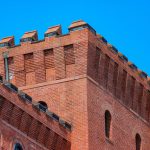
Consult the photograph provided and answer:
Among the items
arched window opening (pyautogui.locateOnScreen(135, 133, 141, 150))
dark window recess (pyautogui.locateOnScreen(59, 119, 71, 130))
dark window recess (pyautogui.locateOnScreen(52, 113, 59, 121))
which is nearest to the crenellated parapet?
arched window opening (pyautogui.locateOnScreen(135, 133, 141, 150))

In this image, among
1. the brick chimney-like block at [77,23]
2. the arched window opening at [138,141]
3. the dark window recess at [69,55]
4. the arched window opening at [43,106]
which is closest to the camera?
the arched window opening at [43,106]

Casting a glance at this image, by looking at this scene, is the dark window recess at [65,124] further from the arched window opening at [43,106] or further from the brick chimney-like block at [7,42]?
the brick chimney-like block at [7,42]

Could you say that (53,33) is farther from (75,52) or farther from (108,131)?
(108,131)

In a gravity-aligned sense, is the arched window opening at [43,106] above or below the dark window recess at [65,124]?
above

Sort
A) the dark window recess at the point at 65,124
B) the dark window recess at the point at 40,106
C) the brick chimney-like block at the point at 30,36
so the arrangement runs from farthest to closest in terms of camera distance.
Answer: the brick chimney-like block at the point at 30,36 → the dark window recess at the point at 65,124 → the dark window recess at the point at 40,106

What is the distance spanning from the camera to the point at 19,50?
171ft

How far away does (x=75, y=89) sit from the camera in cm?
4941

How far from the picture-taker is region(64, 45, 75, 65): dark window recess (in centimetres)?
5000

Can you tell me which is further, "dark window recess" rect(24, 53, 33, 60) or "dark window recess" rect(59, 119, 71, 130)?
"dark window recess" rect(24, 53, 33, 60)

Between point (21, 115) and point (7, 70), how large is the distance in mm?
7587

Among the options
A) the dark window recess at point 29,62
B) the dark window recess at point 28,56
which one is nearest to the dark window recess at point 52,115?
the dark window recess at point 29,62

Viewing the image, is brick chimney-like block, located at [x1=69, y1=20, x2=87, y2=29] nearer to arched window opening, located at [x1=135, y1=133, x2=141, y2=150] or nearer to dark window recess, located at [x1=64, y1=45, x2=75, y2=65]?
dark window recess, located at [x1=64, y1=45, x2=75, y2=65]

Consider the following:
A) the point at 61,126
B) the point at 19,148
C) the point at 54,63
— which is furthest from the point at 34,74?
the point at 19,148

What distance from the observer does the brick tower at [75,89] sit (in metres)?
47.5
